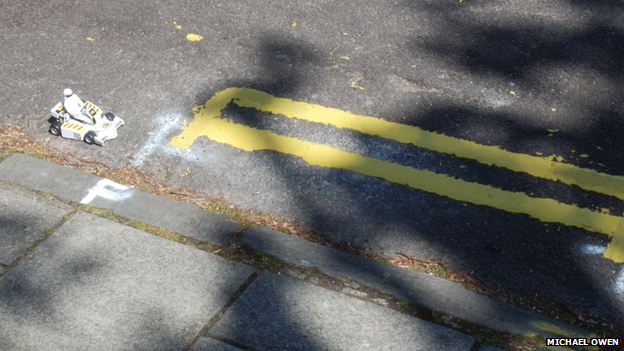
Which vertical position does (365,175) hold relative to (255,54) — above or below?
below

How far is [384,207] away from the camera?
325 centimetres

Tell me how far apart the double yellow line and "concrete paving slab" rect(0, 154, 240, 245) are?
0.60m

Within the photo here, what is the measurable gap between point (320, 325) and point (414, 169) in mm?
1444

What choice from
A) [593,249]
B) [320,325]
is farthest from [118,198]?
[593,249]

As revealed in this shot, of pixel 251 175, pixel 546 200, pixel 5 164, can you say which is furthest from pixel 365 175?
pixel 5 164

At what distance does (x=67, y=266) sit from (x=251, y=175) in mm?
1289

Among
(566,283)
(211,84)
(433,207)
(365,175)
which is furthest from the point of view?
(211,84)

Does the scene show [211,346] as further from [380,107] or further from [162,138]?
[380,107]

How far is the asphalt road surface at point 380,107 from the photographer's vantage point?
3080 mm

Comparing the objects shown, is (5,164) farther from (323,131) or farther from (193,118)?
(323,131)

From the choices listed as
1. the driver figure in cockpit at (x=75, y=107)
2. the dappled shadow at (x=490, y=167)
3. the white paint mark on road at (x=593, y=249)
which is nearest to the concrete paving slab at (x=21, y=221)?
the driver figure in cockpit at (x=75, y=107)

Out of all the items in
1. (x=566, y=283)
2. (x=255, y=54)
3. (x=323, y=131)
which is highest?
(x=255, y=54)

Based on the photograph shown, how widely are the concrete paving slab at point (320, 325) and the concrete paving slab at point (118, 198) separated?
551 mm

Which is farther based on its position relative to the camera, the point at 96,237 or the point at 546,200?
the point at 546,200
